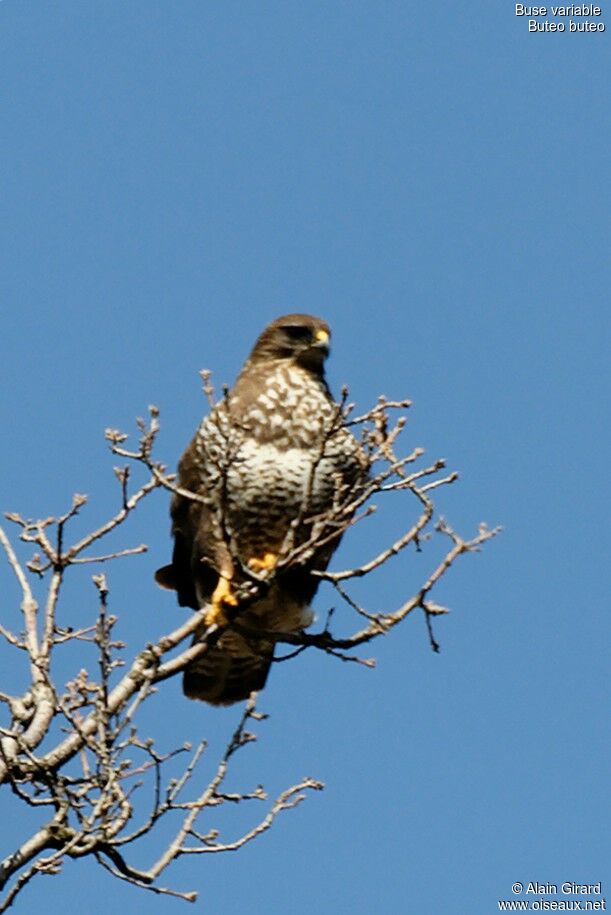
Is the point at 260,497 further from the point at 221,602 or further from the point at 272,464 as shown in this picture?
the point at 221,602

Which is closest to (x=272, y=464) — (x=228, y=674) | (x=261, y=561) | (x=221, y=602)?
(x=261, y=561)

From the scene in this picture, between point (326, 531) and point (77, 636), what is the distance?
121 centimetres

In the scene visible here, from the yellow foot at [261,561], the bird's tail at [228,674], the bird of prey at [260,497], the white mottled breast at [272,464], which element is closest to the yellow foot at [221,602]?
the bird of prey at [260,497]

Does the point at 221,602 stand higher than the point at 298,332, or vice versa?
the point at 298,332

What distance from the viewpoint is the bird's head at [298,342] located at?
27.2 ft

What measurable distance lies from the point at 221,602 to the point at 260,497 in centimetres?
65

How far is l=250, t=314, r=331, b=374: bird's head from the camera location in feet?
27.2

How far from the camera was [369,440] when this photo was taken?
6.29 m

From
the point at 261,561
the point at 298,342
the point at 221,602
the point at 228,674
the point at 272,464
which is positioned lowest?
the point at 221,602

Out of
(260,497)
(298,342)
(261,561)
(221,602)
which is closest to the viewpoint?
(221,602)

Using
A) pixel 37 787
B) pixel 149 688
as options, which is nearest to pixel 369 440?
pixel 149 688

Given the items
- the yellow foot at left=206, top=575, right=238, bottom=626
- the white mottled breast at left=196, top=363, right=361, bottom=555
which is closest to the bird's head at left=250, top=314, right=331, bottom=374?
the white mottled breast at left=196, top=363, right=361, bottom=555

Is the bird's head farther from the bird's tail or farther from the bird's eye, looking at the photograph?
the bird's tail

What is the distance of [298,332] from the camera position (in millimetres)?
8359
